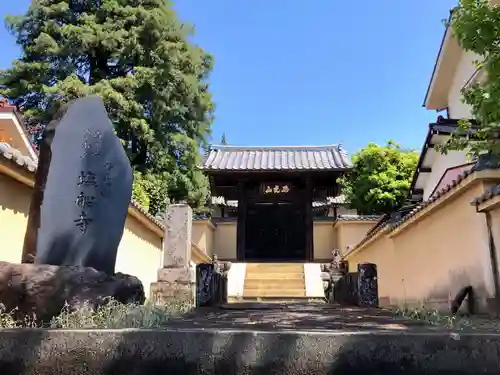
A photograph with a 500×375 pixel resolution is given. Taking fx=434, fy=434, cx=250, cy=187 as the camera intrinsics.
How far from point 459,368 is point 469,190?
17.4 ft

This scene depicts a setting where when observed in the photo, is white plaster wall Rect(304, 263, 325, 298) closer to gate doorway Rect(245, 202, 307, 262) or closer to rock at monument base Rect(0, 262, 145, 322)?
gate doorway Rect(245, 202, 307, 262)

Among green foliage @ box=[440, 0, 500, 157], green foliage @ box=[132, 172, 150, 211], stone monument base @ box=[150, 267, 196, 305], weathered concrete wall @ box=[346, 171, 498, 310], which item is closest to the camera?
Result: green foliage @ box=[440, 0, 500, 157]

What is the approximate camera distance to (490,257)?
252 inches

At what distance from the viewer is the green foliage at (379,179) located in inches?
941

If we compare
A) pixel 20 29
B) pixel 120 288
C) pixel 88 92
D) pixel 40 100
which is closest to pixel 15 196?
pixel 120 288

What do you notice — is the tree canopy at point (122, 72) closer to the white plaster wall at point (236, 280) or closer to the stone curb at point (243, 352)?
the white plaster wall at point (236, 280)

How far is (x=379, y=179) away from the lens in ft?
79.6

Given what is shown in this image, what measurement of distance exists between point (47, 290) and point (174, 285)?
7693 millimetres

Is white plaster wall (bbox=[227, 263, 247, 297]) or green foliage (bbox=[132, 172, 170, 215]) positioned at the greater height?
green foliage (bbox=[132, 172, 170, 215])

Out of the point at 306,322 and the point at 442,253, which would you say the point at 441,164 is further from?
the point at 306,322

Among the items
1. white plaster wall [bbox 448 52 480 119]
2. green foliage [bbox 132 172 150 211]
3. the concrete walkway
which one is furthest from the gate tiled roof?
the concrete walkway

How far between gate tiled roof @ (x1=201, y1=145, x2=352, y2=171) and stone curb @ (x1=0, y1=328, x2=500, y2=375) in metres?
18.6

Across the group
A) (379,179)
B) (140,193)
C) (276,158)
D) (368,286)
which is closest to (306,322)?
(368,286)

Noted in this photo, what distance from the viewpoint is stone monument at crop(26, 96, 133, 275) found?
5102mm
